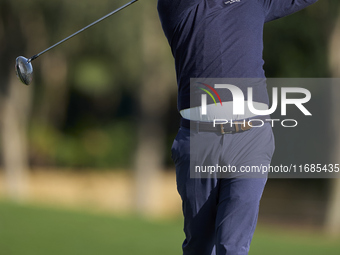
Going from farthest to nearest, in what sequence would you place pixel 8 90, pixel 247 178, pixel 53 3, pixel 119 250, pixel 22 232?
pixel 8 90, pixel 53 3, pixel 22 232, pixel 119 250, pixel 247 178

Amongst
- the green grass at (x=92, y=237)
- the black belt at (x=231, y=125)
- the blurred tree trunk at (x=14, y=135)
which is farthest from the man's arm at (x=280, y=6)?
the blurred tree trunk at (x=14, y=135)

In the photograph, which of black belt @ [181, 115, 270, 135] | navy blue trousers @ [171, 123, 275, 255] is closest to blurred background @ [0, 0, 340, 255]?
navy blue trousers @ [171, 123, 275, 255]

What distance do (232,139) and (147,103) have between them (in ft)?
40.8

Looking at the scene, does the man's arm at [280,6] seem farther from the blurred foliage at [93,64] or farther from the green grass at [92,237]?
the blurred foliage at [93,64]

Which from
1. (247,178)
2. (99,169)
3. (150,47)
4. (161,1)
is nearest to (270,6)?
(161,1)

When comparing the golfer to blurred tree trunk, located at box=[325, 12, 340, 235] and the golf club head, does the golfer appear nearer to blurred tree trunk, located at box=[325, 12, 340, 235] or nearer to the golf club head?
the golf club head

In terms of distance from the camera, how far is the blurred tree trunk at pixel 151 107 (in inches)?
565

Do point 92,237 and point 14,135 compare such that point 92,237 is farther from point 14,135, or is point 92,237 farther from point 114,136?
point 114,136

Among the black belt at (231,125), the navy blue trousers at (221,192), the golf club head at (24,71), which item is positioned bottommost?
the navy blue trousers at (221,192)

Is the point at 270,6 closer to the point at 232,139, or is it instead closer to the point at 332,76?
the point at 232,139

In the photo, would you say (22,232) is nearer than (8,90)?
Yes

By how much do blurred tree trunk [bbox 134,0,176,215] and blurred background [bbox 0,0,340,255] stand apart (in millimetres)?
30

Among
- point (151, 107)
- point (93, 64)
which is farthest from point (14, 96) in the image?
point (151, 107)

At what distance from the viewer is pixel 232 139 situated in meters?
3.20
